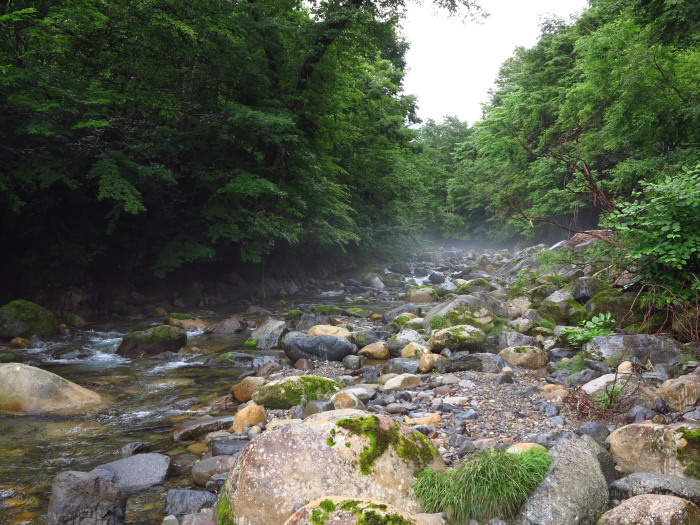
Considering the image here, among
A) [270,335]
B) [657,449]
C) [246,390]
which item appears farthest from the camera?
[270,335]

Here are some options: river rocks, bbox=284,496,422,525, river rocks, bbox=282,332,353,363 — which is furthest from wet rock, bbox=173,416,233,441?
river rocks, bbox=282,332,353,363

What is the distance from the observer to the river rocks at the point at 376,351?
943cm

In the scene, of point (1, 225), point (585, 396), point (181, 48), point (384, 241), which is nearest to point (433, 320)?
point (585, 396)

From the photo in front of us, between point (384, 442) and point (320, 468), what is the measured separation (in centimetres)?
57

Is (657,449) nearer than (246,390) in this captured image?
Yes

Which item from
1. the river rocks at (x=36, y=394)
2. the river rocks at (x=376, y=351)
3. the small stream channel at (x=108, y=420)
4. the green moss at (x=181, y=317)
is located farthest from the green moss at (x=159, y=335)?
the river rocks at (x=376, y=351)

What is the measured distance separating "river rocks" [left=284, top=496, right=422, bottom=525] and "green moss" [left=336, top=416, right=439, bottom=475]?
2.88ft

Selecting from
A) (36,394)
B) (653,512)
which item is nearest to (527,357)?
(653,512)

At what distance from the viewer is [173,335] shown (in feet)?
34.1

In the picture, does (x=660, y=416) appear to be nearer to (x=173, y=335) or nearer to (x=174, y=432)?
(x=174, y=432)

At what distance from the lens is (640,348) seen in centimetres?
661

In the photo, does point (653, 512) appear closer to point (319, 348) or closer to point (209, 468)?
point (209, 468)

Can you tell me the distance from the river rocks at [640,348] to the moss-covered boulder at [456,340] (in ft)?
6.62

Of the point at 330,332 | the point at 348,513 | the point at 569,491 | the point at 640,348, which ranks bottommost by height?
the point at 330,332
